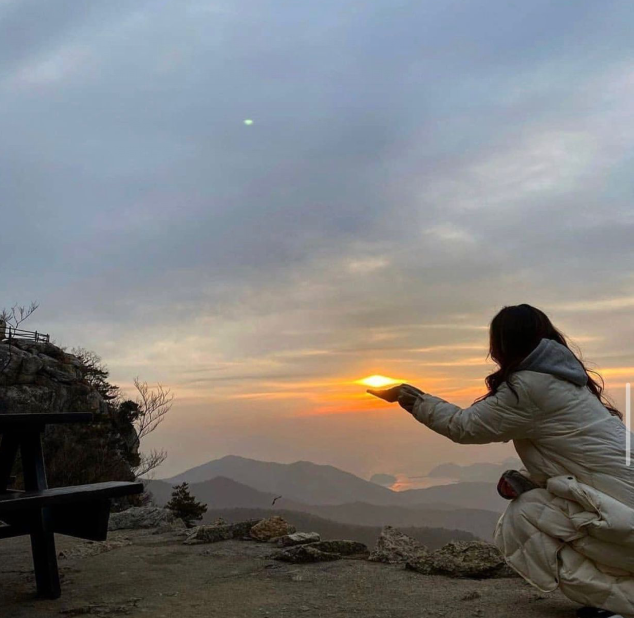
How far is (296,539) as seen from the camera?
196 inches

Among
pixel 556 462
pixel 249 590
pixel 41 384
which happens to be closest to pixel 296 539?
pixel 249 590

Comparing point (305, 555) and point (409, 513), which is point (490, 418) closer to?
point (305, 555)

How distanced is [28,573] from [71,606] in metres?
1.03

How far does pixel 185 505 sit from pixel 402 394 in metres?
7.39

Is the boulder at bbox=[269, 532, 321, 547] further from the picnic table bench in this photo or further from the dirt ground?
the picnic table bench

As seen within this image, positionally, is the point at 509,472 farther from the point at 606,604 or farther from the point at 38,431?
the point at 38,431

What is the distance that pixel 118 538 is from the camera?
19.0ft

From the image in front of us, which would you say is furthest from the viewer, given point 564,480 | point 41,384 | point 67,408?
point 41,384

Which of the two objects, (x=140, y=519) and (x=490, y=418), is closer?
(x=490, y=418)

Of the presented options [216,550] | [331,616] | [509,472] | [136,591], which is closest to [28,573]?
[136,591]

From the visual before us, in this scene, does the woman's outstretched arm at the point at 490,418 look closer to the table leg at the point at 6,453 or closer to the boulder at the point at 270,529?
the table leg at the point at 6,453

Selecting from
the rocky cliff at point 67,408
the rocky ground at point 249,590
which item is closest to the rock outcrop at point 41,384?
the rocky cliff at point 67,408

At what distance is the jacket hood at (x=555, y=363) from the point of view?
272 cm

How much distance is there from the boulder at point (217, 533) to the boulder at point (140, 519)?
1.29 meters
